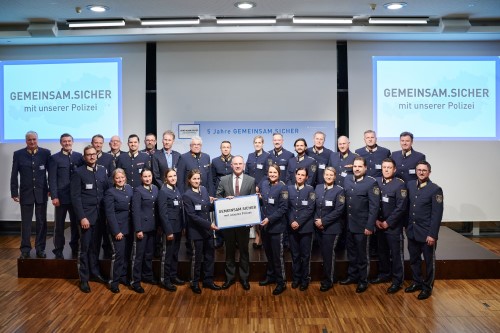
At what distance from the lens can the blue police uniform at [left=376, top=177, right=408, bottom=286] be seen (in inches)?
226

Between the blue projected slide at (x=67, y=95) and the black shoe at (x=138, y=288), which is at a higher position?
the blue projected slide at (x=67, y=95)

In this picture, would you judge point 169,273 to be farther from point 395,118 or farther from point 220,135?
point 395,118

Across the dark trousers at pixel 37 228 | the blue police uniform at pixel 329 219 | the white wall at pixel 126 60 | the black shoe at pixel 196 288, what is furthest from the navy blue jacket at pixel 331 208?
the white wall at pixel 126 60

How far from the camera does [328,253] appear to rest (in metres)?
5.91

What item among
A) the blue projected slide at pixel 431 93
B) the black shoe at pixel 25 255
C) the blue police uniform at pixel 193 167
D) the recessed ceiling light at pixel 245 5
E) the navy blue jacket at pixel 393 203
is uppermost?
the recessed ceiling light at pixel 245 5

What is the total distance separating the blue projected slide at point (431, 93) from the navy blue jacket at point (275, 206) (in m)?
3.36

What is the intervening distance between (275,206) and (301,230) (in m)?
0.39

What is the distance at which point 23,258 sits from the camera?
644 cm

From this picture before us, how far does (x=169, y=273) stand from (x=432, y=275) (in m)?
2.89

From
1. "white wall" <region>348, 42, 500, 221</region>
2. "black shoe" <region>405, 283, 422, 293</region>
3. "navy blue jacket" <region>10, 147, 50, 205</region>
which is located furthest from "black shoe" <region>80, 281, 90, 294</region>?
"white wall" <region>348, 42, 500, 221</region>

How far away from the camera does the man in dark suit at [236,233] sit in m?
5.88

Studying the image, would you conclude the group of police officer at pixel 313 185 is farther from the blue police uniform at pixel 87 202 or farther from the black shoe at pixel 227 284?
the black shoe at pixel 227 284

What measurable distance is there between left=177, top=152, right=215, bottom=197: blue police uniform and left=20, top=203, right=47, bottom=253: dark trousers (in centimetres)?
181

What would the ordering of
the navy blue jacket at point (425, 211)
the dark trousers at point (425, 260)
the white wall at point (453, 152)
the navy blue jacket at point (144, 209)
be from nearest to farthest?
the navy blue jacket at point (425, 211) < the dark trousers at point (425, 260) < the navy blue jacket at point (144, 209) < the white wall at point (453, 152)
